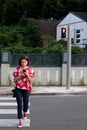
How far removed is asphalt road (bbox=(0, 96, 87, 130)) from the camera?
11484 mm

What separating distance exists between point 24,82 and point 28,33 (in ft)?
194

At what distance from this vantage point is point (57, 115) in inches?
527

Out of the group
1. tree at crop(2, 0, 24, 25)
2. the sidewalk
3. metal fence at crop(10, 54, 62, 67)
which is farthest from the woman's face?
tree at crop(2, 0, 24, 25)

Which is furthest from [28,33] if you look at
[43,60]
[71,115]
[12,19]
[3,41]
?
[71,115]

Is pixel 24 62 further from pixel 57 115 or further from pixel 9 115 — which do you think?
pixel 57 115

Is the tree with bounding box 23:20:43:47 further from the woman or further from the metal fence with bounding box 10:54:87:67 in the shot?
the woman

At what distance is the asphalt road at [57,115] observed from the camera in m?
11.5

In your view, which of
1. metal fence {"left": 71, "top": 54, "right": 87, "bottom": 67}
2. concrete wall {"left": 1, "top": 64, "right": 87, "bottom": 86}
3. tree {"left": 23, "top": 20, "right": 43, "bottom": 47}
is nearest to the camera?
concrete wall {"left": 1, "top": 64, "right": 87, "bottom": 86}

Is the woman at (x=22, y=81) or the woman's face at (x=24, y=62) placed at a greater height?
the woman's face at (x=24, y=62)

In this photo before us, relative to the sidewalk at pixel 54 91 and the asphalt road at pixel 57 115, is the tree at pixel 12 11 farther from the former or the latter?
the asphalt road at pixel 57 115

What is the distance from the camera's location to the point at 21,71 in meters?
11.1

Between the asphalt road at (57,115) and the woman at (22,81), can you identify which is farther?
the asphalt road at (57,115)

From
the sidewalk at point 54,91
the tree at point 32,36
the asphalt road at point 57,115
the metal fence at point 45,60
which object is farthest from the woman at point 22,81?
the tree at point 32,36

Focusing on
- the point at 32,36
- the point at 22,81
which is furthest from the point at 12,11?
the point at 22,81
